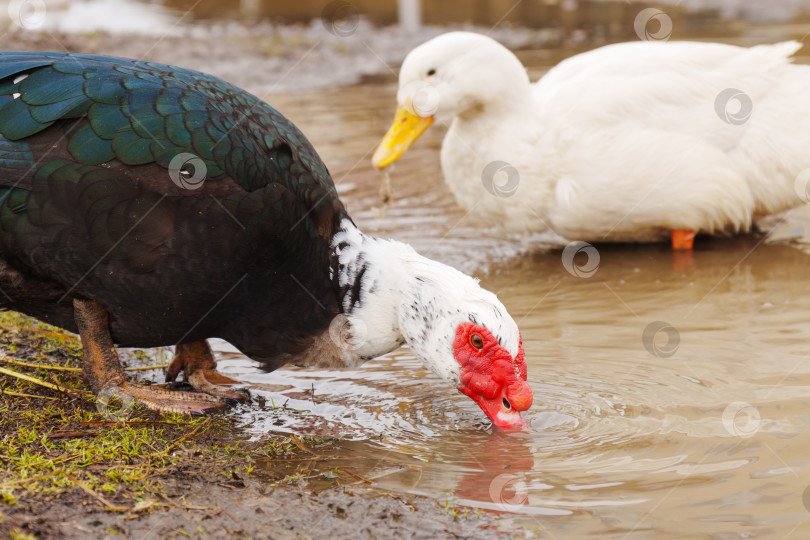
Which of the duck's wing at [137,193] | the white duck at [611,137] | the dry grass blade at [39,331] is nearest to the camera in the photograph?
the duck's wing at [137,193]

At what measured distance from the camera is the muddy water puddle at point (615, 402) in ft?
9.95

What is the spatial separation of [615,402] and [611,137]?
76.2 inches

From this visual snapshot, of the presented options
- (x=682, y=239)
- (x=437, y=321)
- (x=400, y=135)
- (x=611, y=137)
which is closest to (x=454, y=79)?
(x=400, y=135)

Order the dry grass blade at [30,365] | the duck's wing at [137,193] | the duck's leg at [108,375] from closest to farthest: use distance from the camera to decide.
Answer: the duck's wing at [137,193]
the duck's leg at [108,375]
the dry grass blade at [30,365]

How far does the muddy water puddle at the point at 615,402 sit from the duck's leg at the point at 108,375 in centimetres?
25

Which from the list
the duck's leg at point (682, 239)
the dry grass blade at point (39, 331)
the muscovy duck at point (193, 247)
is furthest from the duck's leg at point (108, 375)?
the duck's leg at point (682, 239)

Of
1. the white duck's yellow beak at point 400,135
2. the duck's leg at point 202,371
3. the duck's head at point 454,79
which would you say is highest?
the duck's head at point 454,79

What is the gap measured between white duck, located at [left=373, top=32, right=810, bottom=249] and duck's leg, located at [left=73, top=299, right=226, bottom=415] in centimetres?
208

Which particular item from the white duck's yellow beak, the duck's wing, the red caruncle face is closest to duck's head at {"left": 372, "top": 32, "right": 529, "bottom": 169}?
the white duck's yellow beak

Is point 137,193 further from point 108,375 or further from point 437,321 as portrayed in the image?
point 437,321

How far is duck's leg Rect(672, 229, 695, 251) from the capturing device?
5.65 meters

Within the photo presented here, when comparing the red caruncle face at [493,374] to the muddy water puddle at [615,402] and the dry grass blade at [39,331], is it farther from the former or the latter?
the dry grass blade at [39,331]

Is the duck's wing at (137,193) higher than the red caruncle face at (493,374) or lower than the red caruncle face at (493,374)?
higher

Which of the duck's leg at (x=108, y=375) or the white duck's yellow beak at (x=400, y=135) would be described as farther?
the white duck's yellow beak at (x=400, y=135)
